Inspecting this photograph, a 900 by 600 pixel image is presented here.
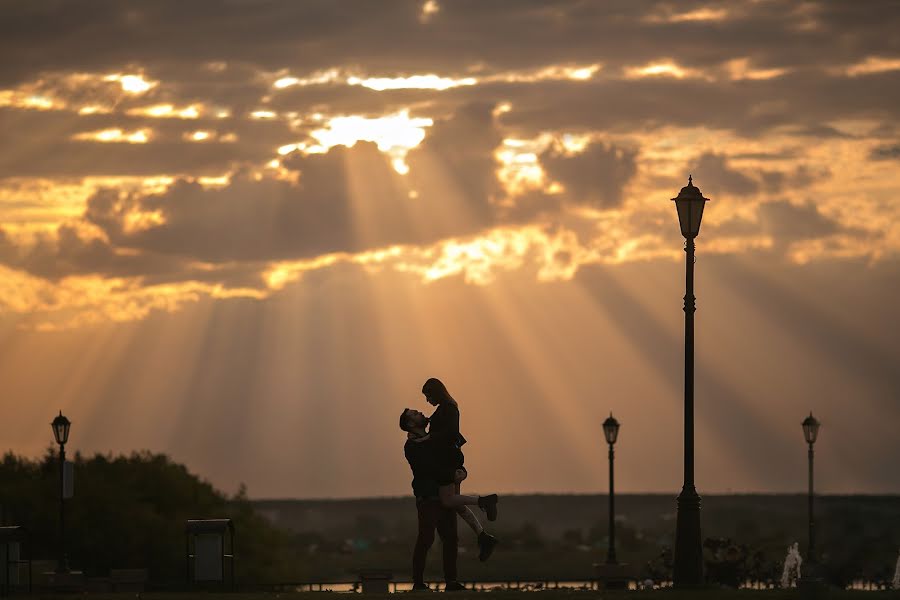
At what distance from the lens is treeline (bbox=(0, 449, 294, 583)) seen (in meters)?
65.1

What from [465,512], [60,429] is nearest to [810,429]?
[60,429]

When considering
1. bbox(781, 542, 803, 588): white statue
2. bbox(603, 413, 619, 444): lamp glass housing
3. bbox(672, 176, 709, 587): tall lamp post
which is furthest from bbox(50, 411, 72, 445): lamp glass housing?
bbox(672, 176, 709, 587): tall lamp post

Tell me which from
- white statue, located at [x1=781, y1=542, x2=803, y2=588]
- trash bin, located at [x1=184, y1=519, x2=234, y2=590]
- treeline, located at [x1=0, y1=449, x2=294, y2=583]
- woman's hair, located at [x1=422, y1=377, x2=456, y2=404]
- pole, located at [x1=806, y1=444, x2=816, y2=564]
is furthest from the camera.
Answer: treeline, located at [x1=0, y1=449, x2=294, y2=583]

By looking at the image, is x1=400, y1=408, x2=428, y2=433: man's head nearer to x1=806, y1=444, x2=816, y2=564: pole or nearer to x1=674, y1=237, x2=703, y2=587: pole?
x1=674, y1=237, x2=703, y2=587: pole

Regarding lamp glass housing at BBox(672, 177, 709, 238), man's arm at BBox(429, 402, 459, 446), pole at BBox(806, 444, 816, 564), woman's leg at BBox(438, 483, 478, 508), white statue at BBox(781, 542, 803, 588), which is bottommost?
white statue at BBox(781, 542, 803, 588)

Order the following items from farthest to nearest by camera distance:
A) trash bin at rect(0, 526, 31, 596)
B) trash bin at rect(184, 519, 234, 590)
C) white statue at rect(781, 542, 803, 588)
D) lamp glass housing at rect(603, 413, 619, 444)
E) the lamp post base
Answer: lamp glass housing at rect(603, 413, 619, 444) < white statue at rect(781, 542, 803, 588) < trash bin at rect(0, 526, 31, 596) < trash bin at rect(184, 519, 234, 590) < the lamp post base

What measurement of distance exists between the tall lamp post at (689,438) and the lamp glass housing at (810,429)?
2973cm

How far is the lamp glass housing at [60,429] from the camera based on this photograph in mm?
47656

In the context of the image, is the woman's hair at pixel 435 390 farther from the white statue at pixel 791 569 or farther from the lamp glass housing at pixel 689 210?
the white statue at pixel 791 569

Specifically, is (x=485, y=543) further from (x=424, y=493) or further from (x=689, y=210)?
(x=689, y=210)

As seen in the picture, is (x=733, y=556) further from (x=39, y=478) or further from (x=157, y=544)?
(x=39, y=478)

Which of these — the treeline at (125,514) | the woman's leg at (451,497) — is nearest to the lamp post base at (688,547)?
the woman's leg at (451,497)

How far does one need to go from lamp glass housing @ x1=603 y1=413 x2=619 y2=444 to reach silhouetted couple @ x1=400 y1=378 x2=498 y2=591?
2745 centimetres

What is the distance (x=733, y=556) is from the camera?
40.2m
